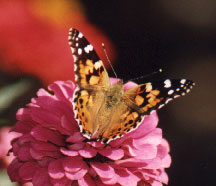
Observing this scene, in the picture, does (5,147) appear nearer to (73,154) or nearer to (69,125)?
(69,125)

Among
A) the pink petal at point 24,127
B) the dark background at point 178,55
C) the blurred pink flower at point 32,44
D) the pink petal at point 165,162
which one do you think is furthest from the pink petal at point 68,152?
the dark background at point 178,55

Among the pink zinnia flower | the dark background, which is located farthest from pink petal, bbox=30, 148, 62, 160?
the dark background

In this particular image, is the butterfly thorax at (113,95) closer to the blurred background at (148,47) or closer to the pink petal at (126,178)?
the pink petal at (126,178)

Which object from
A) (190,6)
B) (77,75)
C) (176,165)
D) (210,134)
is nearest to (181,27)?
(190,6)

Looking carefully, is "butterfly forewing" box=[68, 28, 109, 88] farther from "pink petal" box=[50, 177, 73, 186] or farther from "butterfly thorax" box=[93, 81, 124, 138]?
"pink petal" box=[50, 177, 73, 186]

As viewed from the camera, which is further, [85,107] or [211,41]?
[211,41]

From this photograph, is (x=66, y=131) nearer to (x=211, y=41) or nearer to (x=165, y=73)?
(x=165, y=73)
